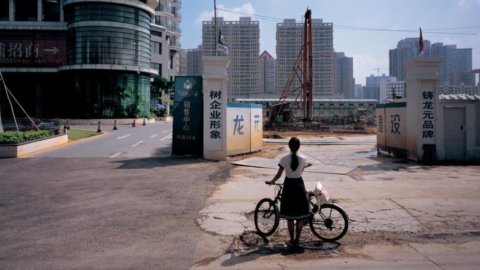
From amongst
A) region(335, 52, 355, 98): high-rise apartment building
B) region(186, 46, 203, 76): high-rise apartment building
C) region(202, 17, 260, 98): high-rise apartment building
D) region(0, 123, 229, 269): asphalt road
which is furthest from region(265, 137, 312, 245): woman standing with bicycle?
region(335, 52, 355, 98): high-rise apartment building

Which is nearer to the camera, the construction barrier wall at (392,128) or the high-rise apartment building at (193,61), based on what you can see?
the construction barrier wall at (392,128)

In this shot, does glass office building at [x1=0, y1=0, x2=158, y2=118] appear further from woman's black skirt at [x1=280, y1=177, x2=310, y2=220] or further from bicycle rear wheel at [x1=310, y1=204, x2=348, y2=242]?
woman's black skirt at [x1=280, y1=177, x2=310, y2=220]

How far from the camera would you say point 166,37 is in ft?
291

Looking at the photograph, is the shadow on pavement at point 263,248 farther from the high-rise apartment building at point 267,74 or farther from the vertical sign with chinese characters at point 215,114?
the high-rise apartment building at point 267,74

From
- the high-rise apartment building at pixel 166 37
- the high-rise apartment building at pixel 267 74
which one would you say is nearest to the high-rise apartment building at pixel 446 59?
the high-rise apartment building at pixel 267 74

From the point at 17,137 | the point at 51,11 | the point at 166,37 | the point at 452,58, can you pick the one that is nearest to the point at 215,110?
the point at 17,137

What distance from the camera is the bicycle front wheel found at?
6.44 m

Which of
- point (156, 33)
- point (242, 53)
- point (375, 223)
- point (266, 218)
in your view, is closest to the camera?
point (266, 218)

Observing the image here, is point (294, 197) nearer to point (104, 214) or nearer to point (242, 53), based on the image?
A: point (104, 214)

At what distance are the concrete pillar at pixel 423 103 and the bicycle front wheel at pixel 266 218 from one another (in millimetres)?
10738

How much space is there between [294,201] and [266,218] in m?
0.81

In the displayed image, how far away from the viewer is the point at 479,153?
1561 centimetres

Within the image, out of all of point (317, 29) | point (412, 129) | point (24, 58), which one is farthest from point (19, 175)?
point (317, 29)

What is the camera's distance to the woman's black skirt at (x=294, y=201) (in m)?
6.01
